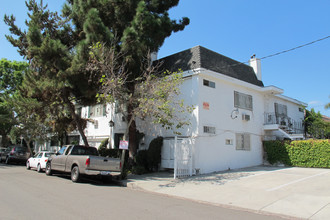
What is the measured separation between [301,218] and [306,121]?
20.9m

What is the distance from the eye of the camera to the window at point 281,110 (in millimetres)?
21016

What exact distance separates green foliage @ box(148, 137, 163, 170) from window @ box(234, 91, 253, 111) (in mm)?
5985

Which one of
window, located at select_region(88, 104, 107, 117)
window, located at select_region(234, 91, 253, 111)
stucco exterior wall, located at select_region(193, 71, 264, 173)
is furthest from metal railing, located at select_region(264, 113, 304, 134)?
window, located at select_region(88, 104, 107, 117)

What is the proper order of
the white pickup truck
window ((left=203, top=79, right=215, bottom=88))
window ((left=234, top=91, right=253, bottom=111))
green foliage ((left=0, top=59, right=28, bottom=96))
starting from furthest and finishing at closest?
1. green foliage ((left=0, top=59, right=28, bottom=96))
2. window ((left=234, top=91, right=253, bottom=111))
3. window ((left=203, top=79, right=215, bottom=88))
4. the white pickup truck

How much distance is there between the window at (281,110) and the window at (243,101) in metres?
3.65

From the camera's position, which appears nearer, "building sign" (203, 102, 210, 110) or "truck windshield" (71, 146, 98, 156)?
"truck windshield" (71, 146, 98, 156)

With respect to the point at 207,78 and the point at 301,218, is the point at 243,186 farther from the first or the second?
the point at 207,78

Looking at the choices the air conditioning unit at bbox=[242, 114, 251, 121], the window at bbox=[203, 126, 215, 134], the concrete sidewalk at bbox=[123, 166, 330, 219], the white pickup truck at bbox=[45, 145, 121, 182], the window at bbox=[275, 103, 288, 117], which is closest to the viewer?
the concrete sidewalk at bbox=[123, 166, 330, 219]

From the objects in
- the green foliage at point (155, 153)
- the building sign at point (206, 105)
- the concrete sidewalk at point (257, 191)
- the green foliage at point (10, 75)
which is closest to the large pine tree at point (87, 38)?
the green foliage at point (155, 153)

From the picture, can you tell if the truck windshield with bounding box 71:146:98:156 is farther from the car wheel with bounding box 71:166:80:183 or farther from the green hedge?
the green hedge

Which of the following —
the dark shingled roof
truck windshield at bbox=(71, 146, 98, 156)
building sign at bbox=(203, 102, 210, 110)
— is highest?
A: the dark shingled roof

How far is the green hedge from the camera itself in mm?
16078

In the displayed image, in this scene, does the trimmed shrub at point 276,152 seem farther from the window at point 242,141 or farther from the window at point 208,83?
the window at point 208,83

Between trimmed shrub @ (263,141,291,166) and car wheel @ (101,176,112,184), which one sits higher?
trimmed shrub @ (263,141,291,166)
